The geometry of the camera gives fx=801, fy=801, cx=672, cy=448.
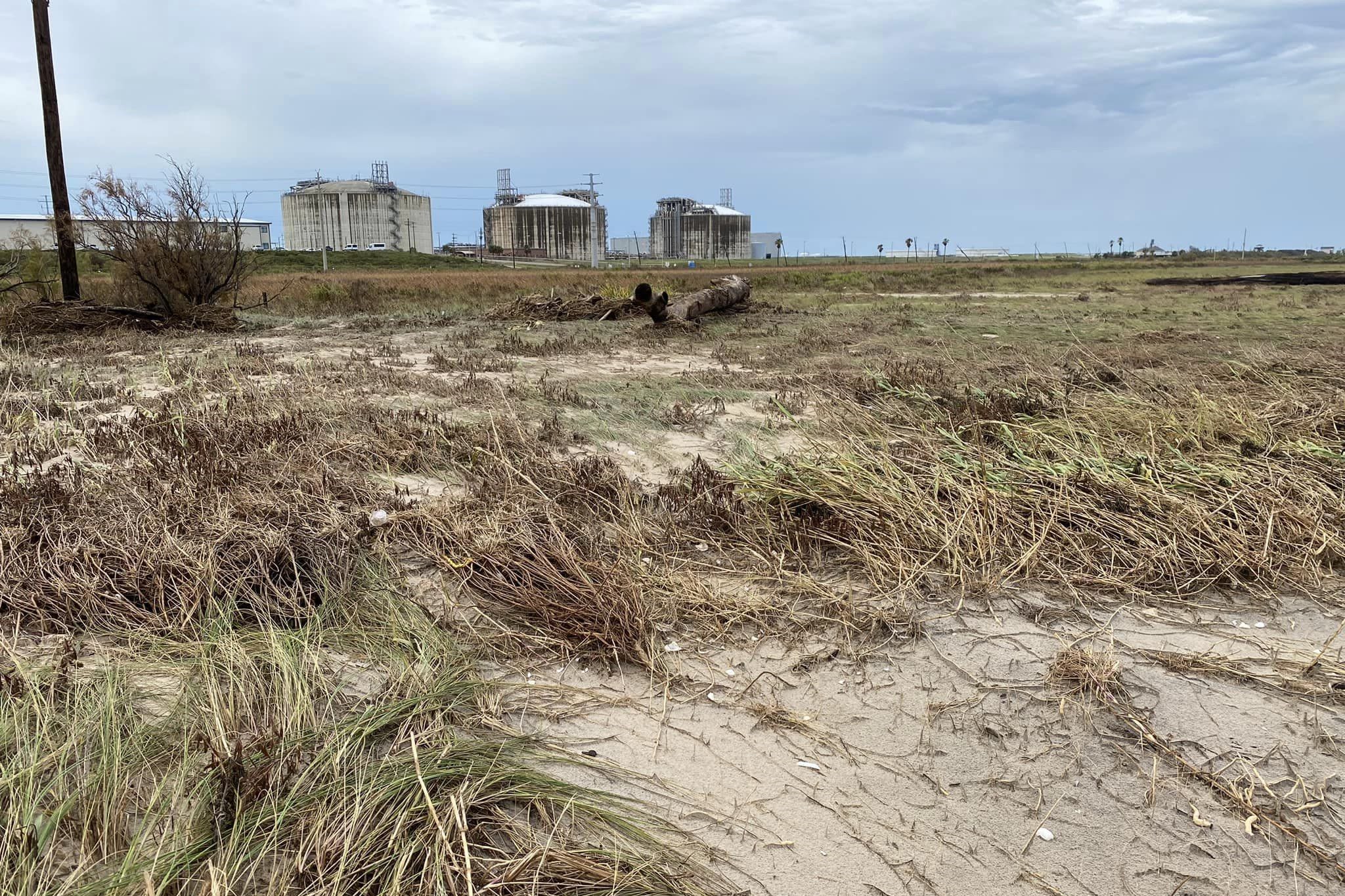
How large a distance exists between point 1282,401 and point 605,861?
6151 mm

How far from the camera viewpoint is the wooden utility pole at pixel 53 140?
49.3 feet

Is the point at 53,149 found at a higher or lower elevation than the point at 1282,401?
higher

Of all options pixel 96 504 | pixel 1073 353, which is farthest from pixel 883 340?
pixel 96 504

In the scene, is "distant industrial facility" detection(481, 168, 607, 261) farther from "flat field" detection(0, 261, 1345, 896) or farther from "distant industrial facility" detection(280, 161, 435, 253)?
"flat field" detection(0, 261, 1345, 896)

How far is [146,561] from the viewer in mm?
3406

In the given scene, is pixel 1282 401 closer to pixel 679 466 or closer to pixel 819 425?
pixel 819 425

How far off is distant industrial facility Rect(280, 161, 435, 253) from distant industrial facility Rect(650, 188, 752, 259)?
31474 millimetres

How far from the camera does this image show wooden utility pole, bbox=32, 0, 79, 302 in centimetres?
1503

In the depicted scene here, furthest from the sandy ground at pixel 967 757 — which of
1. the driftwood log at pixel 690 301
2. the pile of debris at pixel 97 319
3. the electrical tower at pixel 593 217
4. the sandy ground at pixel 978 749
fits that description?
the electrical tower at pixel 593 217

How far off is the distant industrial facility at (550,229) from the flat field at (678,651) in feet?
279

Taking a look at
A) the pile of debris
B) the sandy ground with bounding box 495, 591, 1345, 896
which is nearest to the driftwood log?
the pile of debris

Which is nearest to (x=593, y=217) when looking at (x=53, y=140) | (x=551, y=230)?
(x=551, y=230)

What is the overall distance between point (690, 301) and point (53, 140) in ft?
41.3

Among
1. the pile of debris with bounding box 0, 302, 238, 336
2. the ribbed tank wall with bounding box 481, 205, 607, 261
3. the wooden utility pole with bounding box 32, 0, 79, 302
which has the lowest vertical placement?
the pile of debris with bounding box 0, 302, 238, 336
